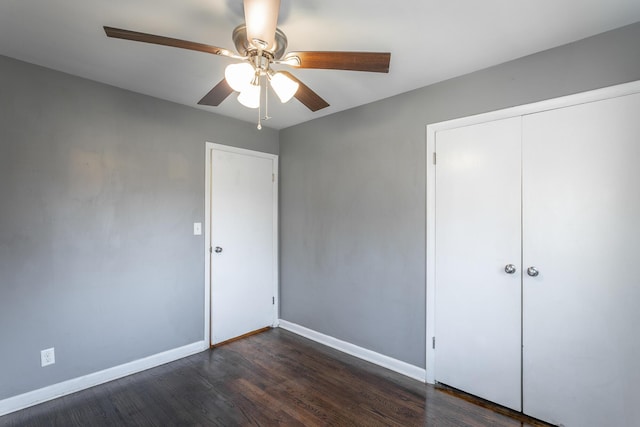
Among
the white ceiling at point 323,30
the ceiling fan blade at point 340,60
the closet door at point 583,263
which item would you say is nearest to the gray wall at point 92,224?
the white ceiling at point 323,30

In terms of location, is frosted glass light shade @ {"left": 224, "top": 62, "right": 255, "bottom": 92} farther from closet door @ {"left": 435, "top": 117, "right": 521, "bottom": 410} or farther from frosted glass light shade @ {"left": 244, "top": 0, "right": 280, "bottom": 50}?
closet door @ {"left": 435, "top": 117, "right": 521, "bottom": 410}

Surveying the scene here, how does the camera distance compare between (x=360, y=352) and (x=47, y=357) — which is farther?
(x=360, y=352)

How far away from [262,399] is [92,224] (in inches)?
72.6

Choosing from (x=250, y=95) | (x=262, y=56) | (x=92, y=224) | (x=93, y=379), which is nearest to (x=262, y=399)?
(x=93, y=379)

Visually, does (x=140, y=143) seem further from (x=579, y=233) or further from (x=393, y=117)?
(x=579, y=233)

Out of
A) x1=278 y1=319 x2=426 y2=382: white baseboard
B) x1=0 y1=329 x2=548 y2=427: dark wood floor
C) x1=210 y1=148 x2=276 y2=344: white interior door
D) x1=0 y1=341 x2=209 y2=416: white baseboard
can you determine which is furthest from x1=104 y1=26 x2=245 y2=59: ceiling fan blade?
x1=278 y1=319 x2=426 y2=382: white baseboard

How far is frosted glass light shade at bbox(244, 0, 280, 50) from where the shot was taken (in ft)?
3.80

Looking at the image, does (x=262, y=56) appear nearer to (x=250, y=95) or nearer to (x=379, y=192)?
(x=250, y=95)

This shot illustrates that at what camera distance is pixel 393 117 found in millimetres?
2662

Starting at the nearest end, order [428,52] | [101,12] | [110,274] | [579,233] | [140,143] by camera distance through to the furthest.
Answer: [101,12] < [579,233] < [428,52] < [110,274] < [140,143]

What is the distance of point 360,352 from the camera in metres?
2.86

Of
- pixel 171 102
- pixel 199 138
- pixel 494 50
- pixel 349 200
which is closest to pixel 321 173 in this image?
pixel 349 200

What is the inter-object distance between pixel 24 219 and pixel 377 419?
271cm

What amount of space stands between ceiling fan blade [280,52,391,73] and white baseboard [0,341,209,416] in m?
2.63
